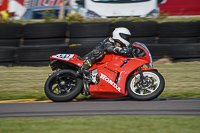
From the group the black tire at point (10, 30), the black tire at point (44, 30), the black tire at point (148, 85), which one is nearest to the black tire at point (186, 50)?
the black tire at point (44, 30)

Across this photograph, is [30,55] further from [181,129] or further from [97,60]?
[181,129]

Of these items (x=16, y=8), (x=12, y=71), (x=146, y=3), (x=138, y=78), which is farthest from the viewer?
(x=16, y=8)

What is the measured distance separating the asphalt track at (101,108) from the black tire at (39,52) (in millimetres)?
5035

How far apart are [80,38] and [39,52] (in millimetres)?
1723

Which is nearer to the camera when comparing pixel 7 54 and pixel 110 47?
pixel 110 47

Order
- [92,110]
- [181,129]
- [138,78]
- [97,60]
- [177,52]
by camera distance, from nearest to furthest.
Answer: [181,129], [92,110], [138,78], [97,60], [177,52]

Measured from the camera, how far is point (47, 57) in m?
10.8

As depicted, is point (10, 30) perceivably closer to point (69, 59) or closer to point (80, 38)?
point (80, 38)

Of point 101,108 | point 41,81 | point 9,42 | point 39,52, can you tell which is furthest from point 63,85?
point 9,42

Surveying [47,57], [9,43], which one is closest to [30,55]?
[47,57]

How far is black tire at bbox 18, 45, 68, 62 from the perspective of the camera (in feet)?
35.0

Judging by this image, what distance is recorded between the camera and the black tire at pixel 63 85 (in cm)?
573

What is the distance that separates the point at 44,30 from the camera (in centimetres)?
1164

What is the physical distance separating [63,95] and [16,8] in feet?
41.4
